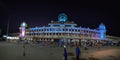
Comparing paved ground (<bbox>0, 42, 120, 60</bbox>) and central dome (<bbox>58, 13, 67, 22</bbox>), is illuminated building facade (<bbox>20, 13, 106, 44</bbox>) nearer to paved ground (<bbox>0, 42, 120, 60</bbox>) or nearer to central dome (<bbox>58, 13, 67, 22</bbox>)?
central dome (<bbox>58, 13, 67, 22</bbox>)

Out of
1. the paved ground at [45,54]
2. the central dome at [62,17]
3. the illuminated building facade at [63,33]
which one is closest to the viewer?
the paved ground at [45,54]

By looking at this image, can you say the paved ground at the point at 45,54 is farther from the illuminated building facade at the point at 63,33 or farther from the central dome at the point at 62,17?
the central dome at the point at 62,17

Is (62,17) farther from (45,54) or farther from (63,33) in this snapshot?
(45,54)

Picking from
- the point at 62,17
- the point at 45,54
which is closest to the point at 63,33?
the point at 62,17

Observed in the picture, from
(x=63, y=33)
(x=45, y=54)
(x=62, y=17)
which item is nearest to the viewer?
(x=45, y=54)

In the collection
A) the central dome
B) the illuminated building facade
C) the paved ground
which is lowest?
the paved ground

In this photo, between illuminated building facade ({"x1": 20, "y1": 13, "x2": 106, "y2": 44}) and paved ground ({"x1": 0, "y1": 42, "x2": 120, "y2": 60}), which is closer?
paved ground ({"x1": 0, "y1": 42, "x2": 120, "y2": 60})

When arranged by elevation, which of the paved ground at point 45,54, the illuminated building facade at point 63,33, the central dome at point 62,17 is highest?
the central dome at point 62,17

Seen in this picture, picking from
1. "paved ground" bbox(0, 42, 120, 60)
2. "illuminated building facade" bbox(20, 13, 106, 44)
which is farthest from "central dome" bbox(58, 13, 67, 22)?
"paved ground" bbox(0, 42, 120, 60)

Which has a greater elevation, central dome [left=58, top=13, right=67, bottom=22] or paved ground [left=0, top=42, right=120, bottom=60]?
central dome [left=58, top=13, right=67, bottom=22]

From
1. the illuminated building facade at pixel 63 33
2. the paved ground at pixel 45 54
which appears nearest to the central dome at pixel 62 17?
the illuminated building facade at pixel 63 33

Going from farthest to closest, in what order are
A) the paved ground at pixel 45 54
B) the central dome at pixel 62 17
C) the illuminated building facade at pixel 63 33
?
the central dome at pixel 62 17, the illuminated building facade at pixel 63 33, the paved ground at pixel 45 54

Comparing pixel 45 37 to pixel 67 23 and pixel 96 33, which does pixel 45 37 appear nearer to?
pixel 67 23

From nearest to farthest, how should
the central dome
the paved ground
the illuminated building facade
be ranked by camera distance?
the paved ground
the illuminated building facade
the central dome
